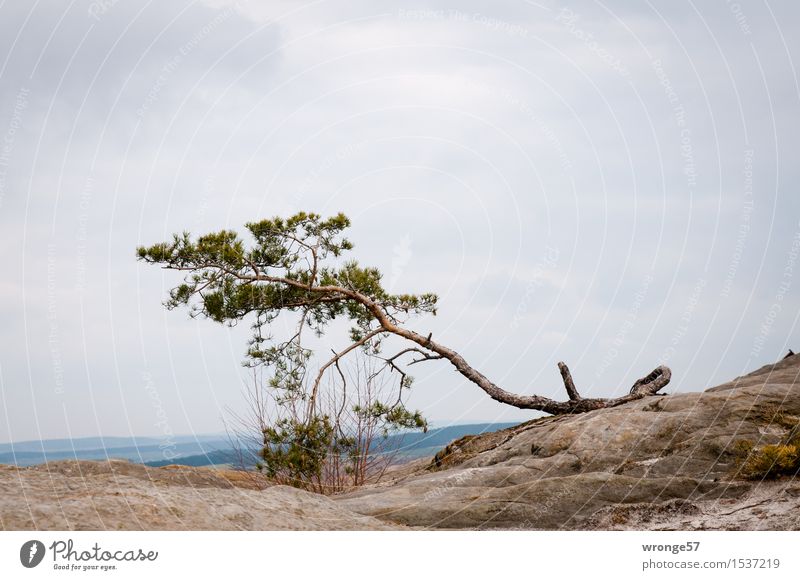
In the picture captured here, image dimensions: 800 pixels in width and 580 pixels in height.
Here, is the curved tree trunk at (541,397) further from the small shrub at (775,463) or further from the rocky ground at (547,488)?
the small shrub at (775,463)

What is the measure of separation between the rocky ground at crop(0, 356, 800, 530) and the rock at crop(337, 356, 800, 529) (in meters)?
0.02

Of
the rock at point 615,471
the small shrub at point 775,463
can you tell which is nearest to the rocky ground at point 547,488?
the rock at point 615,471

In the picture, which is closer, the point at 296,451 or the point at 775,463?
the point at 775,463

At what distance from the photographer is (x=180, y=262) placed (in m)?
14.4

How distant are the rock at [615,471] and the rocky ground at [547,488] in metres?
0.02

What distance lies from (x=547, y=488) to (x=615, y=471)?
63.9 inches

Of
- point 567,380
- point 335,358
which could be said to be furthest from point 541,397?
point 335,358

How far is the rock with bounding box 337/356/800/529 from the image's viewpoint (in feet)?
30.9

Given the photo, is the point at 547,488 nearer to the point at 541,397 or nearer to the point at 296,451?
the point at 296,451

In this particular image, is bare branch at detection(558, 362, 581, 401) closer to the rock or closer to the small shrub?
the rock

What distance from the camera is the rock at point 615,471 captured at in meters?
9.42

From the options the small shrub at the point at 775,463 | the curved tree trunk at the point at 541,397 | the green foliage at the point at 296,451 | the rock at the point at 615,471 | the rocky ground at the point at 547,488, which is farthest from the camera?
the curved tree trunk at the point at 541,397

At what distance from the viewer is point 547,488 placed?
991 centimetres

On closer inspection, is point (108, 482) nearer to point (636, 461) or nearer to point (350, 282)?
point (636, 461)
